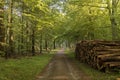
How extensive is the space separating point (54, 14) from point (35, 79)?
2620 centimetres

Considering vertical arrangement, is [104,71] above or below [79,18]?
below

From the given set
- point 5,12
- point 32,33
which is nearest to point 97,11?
point 32,33

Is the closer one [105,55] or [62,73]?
[62,73]

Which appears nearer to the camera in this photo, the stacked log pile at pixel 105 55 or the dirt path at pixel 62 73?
the dirt path at pixel 62 73

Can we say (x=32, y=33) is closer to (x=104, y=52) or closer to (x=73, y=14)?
(x=73, y=14)

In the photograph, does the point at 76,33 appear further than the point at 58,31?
No

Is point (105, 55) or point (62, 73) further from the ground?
point (105, 55)

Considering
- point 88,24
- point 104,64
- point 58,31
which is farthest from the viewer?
point 58,31

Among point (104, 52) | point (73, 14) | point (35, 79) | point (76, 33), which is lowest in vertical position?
point (35, 79)

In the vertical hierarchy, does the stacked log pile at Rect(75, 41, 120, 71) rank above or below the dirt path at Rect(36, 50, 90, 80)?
above

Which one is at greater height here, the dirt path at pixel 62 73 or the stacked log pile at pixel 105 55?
the stacked log pile at pixel 105 55

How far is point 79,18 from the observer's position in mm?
34594

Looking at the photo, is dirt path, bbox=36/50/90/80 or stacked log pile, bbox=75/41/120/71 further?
stacked log pile, bbox=75/41/120/71

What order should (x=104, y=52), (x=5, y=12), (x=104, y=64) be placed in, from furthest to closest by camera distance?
1. (x=5, y=12)
2. (x=104, y=52)
3. (x=104, y=64)
